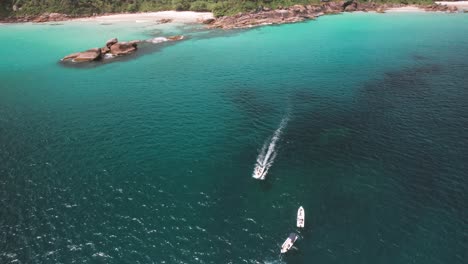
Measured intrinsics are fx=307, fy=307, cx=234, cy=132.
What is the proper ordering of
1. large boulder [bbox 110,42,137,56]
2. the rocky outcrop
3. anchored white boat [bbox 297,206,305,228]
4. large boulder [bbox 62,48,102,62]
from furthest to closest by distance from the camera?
large boulder [bbox 110,42,137,56] → the rocky outcrop → large boulder [bbox 62,48,102,62] → anchored white boat [bbox 297,206,305,228]

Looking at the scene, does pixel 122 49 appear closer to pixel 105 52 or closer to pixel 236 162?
pixel 105 52

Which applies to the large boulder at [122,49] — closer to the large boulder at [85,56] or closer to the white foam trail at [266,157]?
the large boulder at [85,56]

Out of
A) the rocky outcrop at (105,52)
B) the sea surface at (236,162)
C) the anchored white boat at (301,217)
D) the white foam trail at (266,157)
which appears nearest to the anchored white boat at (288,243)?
the sea surface at (236,162)

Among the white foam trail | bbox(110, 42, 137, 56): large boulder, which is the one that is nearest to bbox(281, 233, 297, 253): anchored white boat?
the white foam trail

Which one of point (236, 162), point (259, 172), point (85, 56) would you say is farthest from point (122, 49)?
point (259, 172)

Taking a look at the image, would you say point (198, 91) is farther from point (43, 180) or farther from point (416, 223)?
point (416, 223)

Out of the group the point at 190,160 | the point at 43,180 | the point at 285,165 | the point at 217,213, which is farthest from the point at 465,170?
the point at 43,180

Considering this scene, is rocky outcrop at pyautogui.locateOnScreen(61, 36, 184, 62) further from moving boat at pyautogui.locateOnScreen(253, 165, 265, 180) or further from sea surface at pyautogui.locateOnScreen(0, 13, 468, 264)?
moving boat at pyautogui.locateOnScreen(253, 165, 265, 180)
